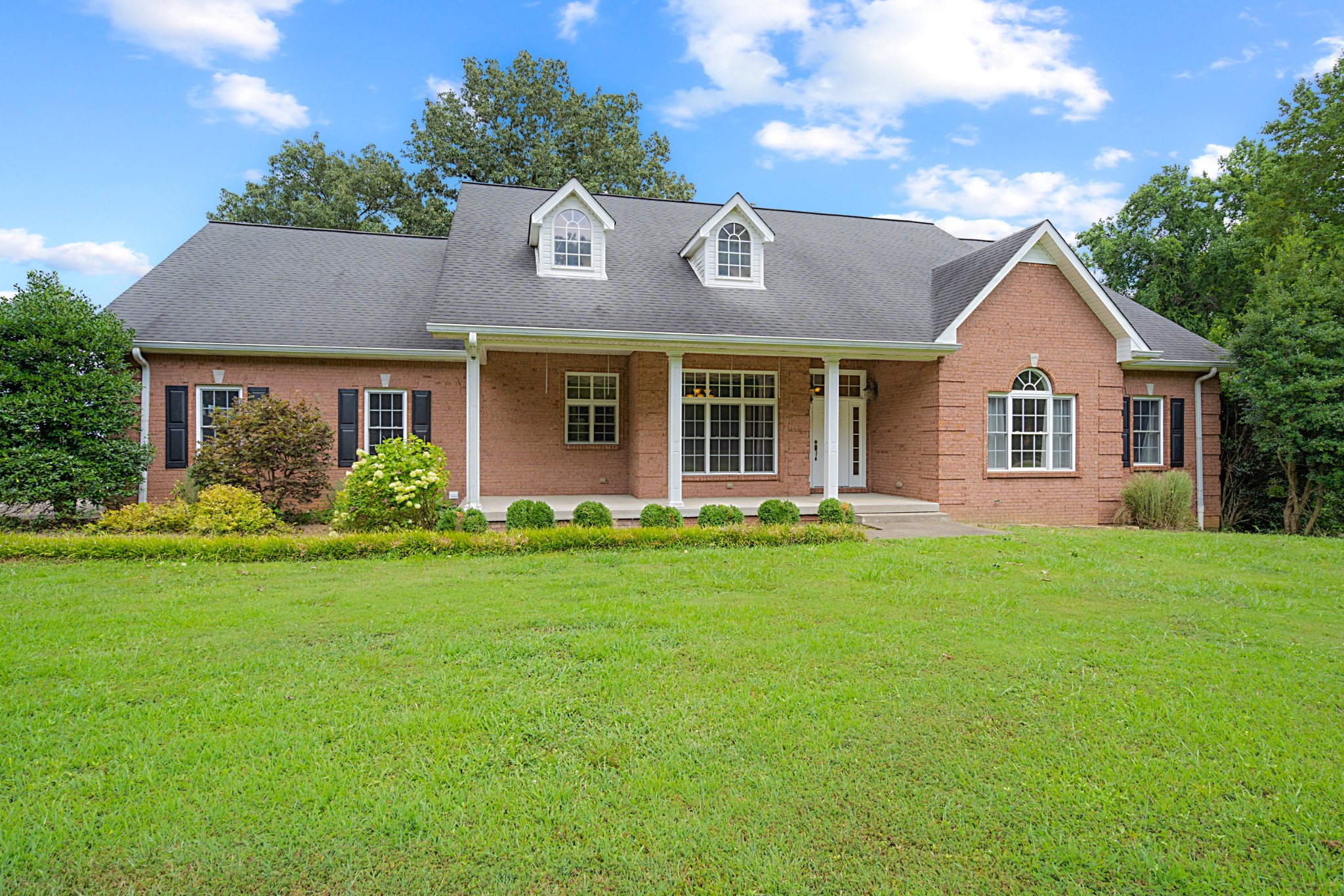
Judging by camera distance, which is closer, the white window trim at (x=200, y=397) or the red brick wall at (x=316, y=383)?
the red brick wall at (x=316, y=383)

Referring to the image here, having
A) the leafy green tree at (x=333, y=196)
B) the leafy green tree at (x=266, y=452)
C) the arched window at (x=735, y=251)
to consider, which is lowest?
the leafy green tree at (x=266, y=452)

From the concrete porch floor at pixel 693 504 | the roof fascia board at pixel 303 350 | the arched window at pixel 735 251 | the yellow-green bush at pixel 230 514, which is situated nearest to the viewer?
the yellow-green bush at pixel 230 514

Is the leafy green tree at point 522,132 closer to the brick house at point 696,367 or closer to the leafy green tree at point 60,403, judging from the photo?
the brick house at point 696,367

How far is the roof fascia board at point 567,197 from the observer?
1417cm

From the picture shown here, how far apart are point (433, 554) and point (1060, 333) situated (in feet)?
42.5

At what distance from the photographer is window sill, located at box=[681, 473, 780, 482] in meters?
15.2

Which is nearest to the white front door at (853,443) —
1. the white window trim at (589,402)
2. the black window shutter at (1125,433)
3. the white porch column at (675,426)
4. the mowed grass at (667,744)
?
the white porch column at (675,426)

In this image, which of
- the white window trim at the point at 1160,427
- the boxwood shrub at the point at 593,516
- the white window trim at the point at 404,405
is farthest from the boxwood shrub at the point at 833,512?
the white window trim at the point at 404,405

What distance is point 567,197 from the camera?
14398 mm

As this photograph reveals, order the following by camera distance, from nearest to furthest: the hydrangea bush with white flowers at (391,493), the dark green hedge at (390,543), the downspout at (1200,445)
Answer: the dark green hedge at (390,543)
the hydrangea bush with white flowers at (391,493)
the downspout at (1200,445)

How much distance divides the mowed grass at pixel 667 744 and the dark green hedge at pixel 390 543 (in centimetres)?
204

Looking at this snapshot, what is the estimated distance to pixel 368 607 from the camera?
6.64 meters

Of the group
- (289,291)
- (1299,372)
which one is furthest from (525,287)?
(1299,372)

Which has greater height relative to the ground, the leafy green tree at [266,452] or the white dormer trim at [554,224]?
the white dormer trim at [554,224]
